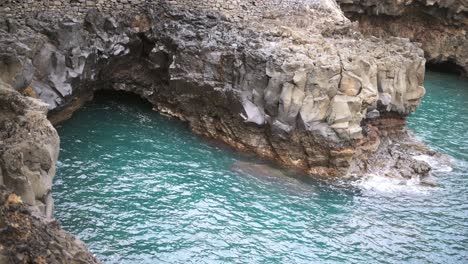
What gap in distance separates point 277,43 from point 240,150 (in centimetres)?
585

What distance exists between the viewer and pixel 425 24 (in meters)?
48.1

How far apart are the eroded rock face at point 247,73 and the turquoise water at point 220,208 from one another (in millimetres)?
1575

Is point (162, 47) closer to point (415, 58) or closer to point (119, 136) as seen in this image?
point (119, 136)

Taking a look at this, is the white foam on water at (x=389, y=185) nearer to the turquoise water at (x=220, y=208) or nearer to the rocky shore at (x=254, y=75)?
the turquoise water at (x=220, y=208)

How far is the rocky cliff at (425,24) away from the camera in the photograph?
45.7 metres

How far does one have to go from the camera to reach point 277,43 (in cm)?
2583

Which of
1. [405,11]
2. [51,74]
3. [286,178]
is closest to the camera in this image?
[286,178]

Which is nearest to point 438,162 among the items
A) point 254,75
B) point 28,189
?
point 254,75

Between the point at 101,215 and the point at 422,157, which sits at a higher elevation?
the point at 422,157

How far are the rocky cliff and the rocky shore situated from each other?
57.6ft

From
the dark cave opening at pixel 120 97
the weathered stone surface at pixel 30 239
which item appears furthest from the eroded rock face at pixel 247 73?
the weathered stone surface at pixel 30 239

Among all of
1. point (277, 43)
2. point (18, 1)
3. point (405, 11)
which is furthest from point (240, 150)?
point (405, 11)

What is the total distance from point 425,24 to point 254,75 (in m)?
29.6

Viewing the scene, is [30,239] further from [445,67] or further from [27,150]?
[445,67]
